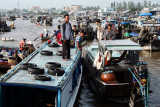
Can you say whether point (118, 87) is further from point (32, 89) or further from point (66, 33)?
point (32, 89)

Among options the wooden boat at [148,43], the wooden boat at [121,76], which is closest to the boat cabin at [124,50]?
the wooden boat at [121,76]

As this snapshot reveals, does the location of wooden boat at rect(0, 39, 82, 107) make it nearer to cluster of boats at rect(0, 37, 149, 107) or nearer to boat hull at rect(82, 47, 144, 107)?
cluster of boats at rect(0, 37, 149, 107)

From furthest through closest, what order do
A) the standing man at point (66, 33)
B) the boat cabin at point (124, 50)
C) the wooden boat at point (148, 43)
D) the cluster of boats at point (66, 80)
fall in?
1. the wooden boat at point (148, 43)
2. the boat cabin at point (124, 50)
3. the standing man at point (66, 33)
4. the cluster of boats at point (66, 80)

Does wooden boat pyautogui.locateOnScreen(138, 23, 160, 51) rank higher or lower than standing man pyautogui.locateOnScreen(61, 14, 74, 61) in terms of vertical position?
lower

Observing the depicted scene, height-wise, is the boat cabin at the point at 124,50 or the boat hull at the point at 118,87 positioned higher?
the boat cabin at the point at 124,50

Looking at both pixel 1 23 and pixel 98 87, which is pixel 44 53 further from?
pixel 1 23

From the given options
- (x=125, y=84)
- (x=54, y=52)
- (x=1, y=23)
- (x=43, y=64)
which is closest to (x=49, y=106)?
(x=43, y=64)

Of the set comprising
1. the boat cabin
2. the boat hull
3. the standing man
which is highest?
the standing man

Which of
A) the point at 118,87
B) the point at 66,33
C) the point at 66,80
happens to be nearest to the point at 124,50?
the point at 118,87

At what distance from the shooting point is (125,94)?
9664 mm

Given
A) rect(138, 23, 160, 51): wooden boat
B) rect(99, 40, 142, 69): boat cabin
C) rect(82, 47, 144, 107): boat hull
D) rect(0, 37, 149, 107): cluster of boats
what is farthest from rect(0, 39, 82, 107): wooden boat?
rect(138, 23, 160, 51): wooden boat

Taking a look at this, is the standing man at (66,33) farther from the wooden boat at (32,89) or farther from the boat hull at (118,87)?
the boat hull at (118,87)

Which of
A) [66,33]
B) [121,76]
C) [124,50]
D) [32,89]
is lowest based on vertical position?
[121,76]

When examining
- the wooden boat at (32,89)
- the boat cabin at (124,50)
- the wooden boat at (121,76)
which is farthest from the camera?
the boat cabin at (124,50)
